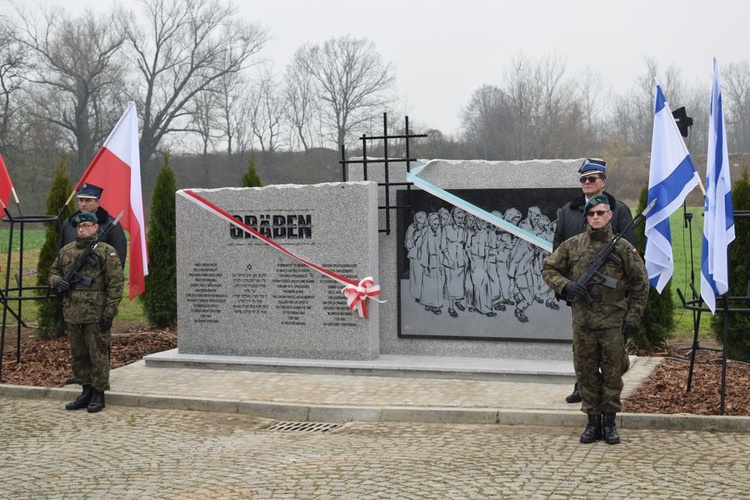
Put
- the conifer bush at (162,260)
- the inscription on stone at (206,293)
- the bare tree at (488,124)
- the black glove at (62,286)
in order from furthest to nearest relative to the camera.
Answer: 1. the bare tree at (488,124)
2. the conifer bush at (162,260)
3. the inscription on stone at (206,293)
4. the black glove at (62,286)

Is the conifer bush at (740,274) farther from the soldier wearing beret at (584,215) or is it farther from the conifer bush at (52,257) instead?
the conifer bush at (52,257)

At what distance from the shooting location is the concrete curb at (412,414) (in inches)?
308

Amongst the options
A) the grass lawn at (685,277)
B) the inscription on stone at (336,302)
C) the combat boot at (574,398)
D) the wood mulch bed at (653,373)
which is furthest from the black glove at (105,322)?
the grass lawn at (685,277)

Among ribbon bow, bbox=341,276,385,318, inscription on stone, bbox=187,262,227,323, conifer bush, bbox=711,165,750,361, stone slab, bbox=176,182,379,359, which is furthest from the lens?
inscription on stone, bbox=187,262,227,323

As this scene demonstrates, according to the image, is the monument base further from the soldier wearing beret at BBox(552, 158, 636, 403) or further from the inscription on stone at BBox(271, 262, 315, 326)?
the soldier wearing beret at BBox(552, 158, 636, 403)

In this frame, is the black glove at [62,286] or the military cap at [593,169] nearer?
the military cap at [593,169]

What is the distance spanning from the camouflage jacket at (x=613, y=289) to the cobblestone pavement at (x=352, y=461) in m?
1.00

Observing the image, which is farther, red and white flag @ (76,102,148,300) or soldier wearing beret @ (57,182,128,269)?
red and white flag @ (76,102,148,300)

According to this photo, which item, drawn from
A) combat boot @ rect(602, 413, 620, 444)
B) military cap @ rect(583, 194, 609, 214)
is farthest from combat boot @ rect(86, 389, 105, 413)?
military cap @ rect(583, 194, 609, 214)

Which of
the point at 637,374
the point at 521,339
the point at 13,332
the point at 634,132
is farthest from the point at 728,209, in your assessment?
the point at 634,132

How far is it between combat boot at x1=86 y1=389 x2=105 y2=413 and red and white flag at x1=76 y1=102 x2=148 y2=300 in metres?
1.89

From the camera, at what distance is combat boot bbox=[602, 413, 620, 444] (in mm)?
7355

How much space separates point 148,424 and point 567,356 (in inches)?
192

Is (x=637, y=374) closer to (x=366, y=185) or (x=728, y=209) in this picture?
(x=728, y=209)
